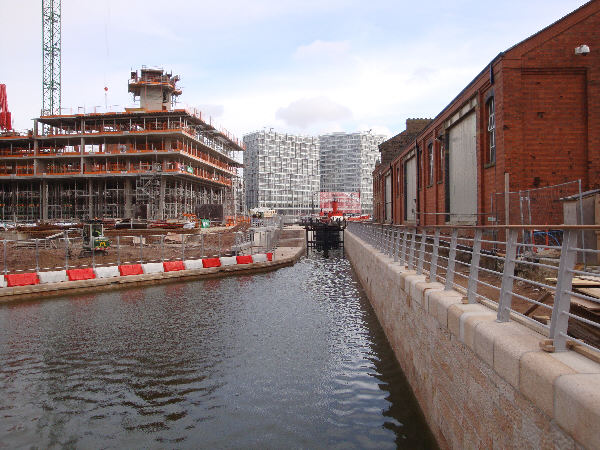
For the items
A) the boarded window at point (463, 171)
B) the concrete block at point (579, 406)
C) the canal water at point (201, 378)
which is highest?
the boarded window at point (463, 171)

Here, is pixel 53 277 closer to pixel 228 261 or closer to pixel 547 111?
pixel 228 261

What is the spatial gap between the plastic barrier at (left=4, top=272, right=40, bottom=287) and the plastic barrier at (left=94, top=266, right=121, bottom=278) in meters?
2.53

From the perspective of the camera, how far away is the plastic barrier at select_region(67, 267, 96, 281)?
20.3 meters

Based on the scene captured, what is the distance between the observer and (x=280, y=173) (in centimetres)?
18788

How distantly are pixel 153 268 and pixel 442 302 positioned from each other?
63.6 feet

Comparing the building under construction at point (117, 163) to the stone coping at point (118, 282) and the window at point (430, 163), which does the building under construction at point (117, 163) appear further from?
the window at point (430, 163)

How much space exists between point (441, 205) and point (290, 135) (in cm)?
18037

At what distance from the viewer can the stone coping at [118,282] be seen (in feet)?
61.0

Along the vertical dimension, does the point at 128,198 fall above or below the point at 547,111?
above

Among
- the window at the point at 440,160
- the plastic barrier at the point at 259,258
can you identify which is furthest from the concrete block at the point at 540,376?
the plastic barrier at the point at 259,258

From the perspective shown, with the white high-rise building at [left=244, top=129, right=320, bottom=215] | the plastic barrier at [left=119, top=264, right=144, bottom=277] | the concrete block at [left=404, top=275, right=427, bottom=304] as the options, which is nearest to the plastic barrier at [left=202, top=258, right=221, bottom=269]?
the plastic barrier at [left=119, top=264, right=144, bottom=277]

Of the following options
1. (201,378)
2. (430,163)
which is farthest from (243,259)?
(201,378)

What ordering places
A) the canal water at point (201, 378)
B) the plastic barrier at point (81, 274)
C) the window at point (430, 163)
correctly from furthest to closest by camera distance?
the window at point (430, 163), the plastic barrier at point (81, 274), the canal water at point (201, 378)

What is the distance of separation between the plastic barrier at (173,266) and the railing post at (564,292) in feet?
71.9
